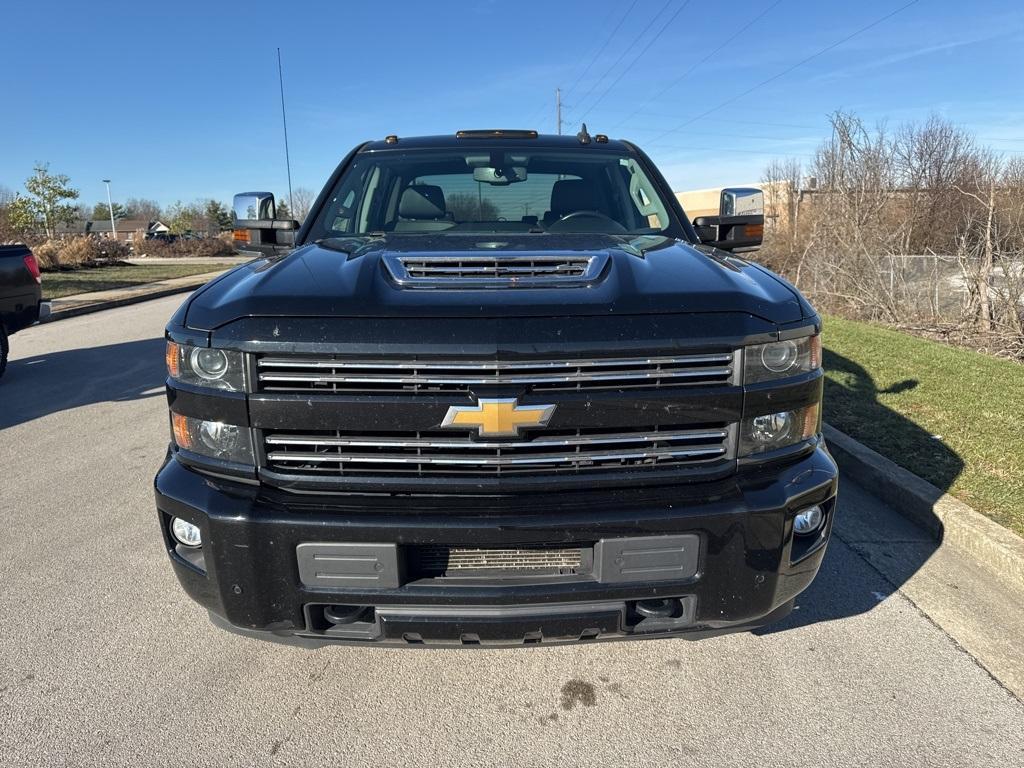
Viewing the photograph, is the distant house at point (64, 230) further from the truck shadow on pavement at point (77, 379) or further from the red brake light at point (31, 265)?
the red brake light at point (31, 265)

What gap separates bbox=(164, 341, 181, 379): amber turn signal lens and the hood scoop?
69 cm

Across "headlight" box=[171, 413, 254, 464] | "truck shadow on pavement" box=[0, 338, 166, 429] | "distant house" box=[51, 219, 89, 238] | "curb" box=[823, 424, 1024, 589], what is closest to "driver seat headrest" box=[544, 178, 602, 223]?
"headlight" box=[171, 413, 254, 464]

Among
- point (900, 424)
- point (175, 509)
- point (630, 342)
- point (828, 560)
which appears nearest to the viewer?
point (630, 342)

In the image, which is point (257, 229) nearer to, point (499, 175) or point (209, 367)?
point (499, 175)

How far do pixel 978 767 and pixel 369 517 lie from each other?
1.94 m

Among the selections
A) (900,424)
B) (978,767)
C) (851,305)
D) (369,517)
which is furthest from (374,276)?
(851,305)

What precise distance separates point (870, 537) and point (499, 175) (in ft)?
8.66

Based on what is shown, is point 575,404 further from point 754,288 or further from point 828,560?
point 828,560

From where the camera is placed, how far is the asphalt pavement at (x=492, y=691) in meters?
2.26

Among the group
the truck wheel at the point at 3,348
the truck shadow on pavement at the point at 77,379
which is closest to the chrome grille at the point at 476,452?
the truck shadow on pavement at the point at 77,379

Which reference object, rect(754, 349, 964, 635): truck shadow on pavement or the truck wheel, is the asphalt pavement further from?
the truck wheel

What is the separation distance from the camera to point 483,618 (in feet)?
6.75

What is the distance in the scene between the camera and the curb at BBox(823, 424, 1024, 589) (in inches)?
128

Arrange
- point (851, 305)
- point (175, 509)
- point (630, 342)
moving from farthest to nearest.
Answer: point (851, 305), point (175, 509), point (630, 342)
